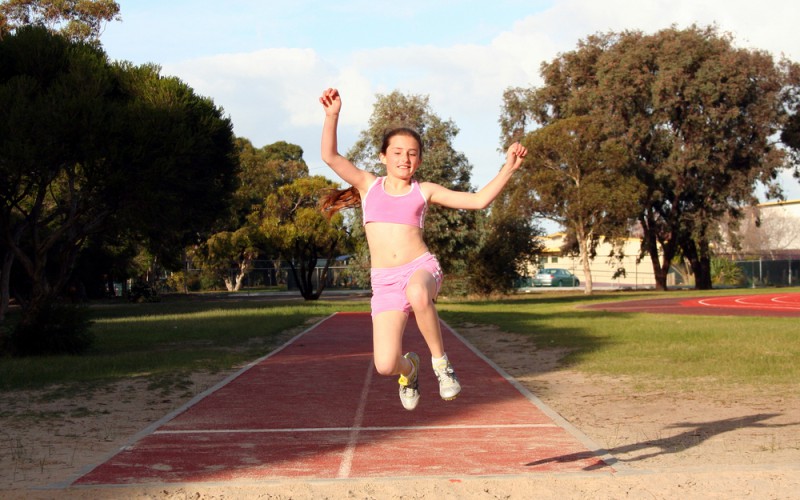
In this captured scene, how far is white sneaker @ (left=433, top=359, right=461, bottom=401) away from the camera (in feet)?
20.8

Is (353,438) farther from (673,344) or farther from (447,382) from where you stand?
(673,344)

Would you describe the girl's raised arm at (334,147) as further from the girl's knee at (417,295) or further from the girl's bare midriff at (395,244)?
the girl's knee at (417,295)

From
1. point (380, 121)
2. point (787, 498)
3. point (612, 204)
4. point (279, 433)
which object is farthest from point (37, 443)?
point (612, 204)

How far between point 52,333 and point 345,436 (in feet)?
39.4

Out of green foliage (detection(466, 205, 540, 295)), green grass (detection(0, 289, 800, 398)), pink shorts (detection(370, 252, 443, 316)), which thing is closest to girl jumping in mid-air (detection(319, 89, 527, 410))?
pink shorts (detection(370, 252, 443, 316))

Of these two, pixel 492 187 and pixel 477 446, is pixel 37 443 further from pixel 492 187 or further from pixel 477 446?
pixel 492 187

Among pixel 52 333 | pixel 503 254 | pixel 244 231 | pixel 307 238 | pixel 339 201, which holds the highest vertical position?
pixel 244 231

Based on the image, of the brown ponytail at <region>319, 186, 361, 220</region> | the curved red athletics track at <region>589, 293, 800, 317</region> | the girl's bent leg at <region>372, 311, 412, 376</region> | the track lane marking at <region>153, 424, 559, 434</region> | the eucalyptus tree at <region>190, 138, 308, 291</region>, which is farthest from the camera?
the eucalyptus tree at <region>190, 138, 308, 291</region>

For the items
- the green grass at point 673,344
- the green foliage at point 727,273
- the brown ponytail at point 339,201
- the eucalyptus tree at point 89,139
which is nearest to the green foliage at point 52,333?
the eucalyptus tree at point 89,139

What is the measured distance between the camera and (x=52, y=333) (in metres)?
19.4

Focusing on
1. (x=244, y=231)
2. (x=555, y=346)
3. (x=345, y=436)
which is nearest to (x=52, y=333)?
(x=555, y=346)

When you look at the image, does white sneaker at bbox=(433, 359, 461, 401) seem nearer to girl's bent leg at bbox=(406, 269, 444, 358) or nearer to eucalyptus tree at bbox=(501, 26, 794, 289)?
girl's bent leg at bbox=(406, 269, 444, 358)

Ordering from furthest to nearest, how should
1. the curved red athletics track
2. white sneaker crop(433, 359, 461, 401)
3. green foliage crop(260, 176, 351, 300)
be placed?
1. green foliage crop(260, 176, 351, 300)
2. the curved red athletics track
3. white sneaker crop(433, 359, 461, 401)

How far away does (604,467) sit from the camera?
7395 millimetres
